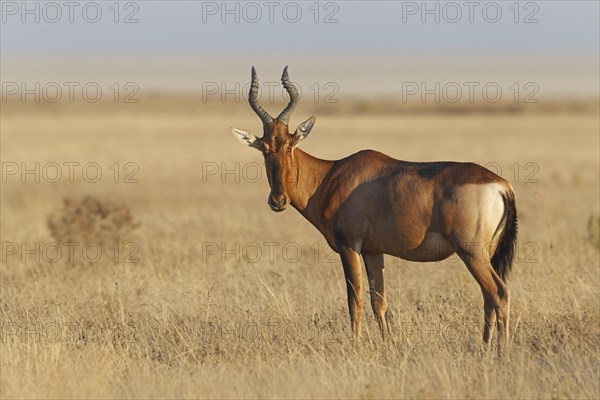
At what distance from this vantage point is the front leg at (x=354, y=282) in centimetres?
989

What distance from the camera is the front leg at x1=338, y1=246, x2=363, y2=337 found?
32.4 ft

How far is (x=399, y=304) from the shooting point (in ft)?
34.6

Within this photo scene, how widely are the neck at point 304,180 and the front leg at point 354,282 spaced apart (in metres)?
0.85

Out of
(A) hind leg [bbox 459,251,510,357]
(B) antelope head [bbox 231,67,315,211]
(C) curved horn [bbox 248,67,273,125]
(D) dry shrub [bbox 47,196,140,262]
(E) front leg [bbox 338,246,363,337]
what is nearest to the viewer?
(A) hind leg [bbox 459,251,510,357]

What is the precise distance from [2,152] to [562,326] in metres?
31.9

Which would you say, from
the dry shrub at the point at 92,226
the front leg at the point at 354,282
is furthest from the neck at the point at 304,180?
the dry shrub at the point at 92,226

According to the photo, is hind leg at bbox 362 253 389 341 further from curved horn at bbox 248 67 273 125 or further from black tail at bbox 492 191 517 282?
curved horn at bbox 248 67 273 125

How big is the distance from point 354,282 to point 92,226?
771cm

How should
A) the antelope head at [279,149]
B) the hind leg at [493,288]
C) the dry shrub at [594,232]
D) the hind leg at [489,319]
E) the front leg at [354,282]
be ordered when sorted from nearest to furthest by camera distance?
1. the hind leg at [493,288]
2. the hind leg at [489,319]
3. the front leg at [354,282]
4. the antelope head at [279,149]
5. the dry shrub at [594,232]

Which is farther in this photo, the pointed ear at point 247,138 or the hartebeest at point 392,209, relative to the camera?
the pointed ear at point 247,138

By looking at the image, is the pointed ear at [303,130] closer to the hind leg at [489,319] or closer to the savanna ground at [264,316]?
the savanna ground at [264,316]

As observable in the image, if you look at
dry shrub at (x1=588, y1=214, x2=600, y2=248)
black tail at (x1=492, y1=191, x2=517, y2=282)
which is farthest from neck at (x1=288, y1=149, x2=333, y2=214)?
dry shrub at (x1=588, y1=214, x2=600, y2=248)

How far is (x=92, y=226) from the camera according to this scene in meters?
16.5

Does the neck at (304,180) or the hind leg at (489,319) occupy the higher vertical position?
the neck at (304,180)
